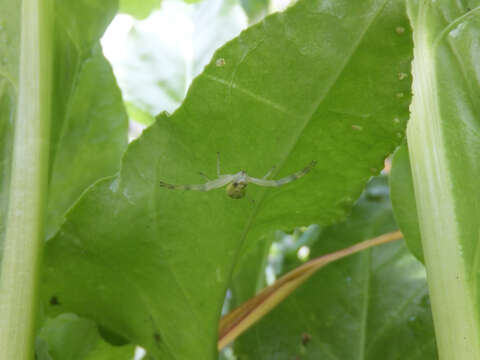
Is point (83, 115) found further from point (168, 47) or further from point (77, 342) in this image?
point (168, 47)

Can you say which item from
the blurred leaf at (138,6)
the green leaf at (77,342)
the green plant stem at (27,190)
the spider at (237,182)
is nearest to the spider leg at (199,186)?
→ the spider at (237,182)

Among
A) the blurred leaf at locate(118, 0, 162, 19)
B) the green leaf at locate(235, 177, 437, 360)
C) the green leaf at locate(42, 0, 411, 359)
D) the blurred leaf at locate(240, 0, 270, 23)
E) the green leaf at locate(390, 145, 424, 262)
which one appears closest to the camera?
the green leaf at locate(42, 0, 411, 359)

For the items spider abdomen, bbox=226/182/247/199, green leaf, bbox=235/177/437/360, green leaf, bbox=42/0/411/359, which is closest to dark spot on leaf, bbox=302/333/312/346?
green leaf, bbox=235/177/437/360

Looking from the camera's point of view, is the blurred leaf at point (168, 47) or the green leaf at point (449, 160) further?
the blurred leaf at point (168, 47)

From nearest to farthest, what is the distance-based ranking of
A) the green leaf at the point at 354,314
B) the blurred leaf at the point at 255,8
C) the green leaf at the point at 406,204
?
the green leaf at the point at 406,204 → the green leaf at the point at 354,314 → the blurred leaf at the point at 255,8

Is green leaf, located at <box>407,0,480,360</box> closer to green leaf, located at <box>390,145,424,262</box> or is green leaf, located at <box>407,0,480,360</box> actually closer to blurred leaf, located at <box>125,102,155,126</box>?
green leaf, located at <box>390,145,424,262</box>

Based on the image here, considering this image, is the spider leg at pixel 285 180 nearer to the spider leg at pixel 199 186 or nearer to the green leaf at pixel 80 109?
the spider leg at pixel 199 186

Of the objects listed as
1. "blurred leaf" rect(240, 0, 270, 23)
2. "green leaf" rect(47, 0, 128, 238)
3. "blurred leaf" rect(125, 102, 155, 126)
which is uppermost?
"blurred leaf" rect(240, 0, 270, 23)
